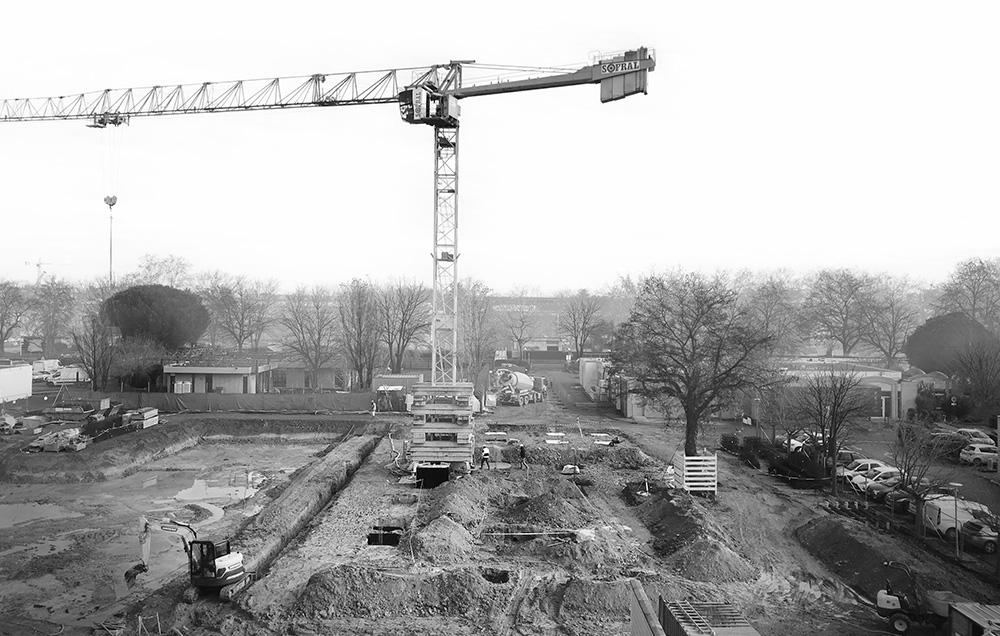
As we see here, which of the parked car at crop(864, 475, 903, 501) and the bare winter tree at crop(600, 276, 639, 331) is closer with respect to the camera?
the parked car at crop(864, 475, 903, 501)

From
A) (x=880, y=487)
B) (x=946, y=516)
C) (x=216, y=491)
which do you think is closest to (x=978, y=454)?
(x=880, y=487)

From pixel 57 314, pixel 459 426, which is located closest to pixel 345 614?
pixel 459 426

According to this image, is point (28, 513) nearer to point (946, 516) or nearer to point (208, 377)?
point (208, 377)

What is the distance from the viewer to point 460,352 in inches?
2269

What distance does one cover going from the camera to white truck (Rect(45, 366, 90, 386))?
58.5 m

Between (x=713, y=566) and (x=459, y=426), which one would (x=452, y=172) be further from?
(x=713, y=566)

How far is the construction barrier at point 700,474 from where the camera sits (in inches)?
964

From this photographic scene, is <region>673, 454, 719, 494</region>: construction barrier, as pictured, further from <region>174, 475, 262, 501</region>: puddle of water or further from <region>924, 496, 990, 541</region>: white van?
<region>174, 475, 262, 501</region>: puddle of water

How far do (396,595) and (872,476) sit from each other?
18338 millimetres

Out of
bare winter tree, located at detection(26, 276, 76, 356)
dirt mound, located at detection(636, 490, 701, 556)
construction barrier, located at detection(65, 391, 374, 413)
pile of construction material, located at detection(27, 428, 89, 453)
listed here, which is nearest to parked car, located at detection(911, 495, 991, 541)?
dirt mound, located at detection(636, 490, 701, 556)

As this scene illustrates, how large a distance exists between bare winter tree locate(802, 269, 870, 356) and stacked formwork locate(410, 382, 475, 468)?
5089 centimetres

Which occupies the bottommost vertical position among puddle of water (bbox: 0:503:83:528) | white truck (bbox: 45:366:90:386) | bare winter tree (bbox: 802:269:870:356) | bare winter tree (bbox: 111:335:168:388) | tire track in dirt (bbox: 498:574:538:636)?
puddle of water (bbox: 0:503:83:528)

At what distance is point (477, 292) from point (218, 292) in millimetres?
32043

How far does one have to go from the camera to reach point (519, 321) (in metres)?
104
